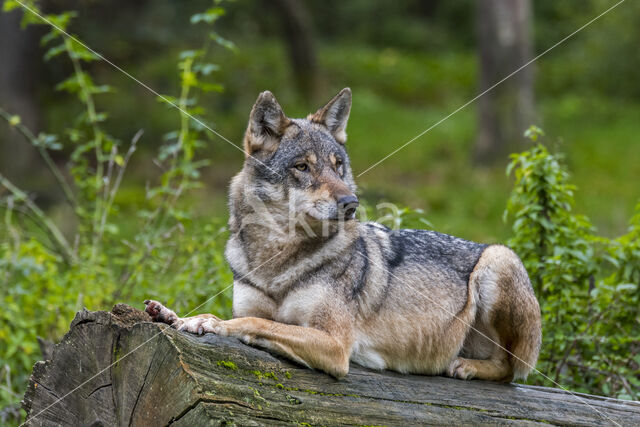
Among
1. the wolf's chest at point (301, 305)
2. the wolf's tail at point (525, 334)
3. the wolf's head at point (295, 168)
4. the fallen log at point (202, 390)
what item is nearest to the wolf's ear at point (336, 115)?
the wolf's head at point (295, 168)

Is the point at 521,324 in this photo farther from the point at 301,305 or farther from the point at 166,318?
the point at 166,318

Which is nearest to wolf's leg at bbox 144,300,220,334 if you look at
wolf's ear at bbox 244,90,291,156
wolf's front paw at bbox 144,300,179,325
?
wolf's front paw at bbox 144,300,179,325

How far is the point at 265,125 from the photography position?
5.06 metres

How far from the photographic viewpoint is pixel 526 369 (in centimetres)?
537

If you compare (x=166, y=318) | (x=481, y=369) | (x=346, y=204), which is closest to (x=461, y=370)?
(x=481, y=369)

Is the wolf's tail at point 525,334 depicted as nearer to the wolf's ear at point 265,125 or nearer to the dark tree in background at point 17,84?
the wolf's ear at point 265,125

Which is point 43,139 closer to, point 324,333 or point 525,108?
point 324,333

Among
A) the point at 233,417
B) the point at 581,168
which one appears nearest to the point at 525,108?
the point at 581,168

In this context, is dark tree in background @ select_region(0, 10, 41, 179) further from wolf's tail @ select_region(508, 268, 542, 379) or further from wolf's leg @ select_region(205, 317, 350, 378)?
wolf's tail @ select_region(508, 268, 542, 379)

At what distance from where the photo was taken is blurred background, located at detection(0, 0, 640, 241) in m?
15.8

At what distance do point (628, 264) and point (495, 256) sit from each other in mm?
1555

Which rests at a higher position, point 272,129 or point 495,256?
point 272,129

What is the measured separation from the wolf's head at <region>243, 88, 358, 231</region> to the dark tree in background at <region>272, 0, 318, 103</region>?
16.6 metres

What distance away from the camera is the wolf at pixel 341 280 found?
459 centimetres
